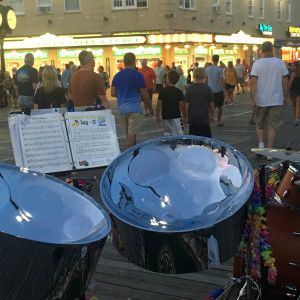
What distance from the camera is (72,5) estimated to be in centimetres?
2881

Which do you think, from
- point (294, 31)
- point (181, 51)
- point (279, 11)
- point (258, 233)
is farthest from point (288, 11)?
point (258, 233)

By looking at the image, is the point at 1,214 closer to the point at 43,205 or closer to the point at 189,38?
the point at 43,205

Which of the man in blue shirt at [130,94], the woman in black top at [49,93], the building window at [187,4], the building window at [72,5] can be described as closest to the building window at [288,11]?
the building window at [187,4]

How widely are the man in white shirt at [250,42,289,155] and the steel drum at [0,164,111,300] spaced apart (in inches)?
218

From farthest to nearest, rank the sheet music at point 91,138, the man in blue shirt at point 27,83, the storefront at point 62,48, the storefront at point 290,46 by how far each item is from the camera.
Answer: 1. the storefront at point 290,46
2. the storefront at point 62,48
3. the man in blue shirt at point 27,83
4. the sheet music at point 91,138

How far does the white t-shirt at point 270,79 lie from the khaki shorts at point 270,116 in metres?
0.11

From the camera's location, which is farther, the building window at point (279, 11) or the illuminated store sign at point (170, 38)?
the building window at point (279, 11)

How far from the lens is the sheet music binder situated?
5121mm

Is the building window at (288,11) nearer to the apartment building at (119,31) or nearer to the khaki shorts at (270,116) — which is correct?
the apartment building at (119,31)

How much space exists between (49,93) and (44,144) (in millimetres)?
1561

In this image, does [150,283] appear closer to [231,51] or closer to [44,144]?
[44,144]

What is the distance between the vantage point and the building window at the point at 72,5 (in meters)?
28.7

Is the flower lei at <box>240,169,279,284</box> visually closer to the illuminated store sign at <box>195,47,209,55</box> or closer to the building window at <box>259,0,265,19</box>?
the illuminated store sign at <box>195,47,209,55</box>

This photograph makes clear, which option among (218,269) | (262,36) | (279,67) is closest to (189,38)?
(262,36)
